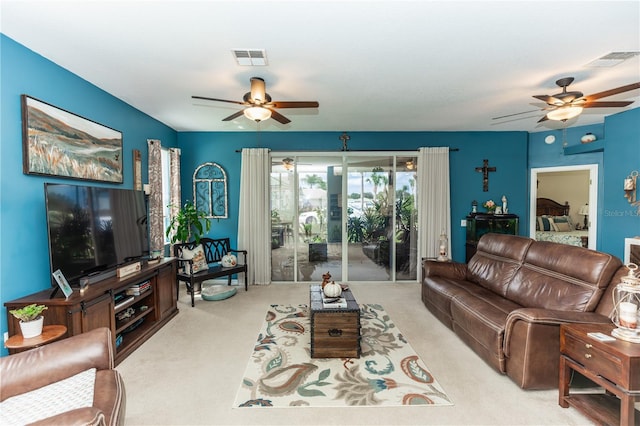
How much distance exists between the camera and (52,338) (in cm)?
214

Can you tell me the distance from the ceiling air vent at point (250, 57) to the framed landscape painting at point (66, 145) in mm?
1791

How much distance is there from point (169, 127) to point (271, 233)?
2.61m

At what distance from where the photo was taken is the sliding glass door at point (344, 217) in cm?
553

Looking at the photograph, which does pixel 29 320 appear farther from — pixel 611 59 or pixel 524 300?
pixel 611 59

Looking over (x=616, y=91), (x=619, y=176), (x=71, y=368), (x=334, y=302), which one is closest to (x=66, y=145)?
(x=71, y=368)

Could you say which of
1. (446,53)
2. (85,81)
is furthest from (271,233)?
(446,53)

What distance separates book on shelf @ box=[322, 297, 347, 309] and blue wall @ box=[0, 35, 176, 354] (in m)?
2.60

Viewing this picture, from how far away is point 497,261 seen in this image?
3.71 m

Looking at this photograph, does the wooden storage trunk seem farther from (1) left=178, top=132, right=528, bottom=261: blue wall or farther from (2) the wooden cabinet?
(2) the wooden cabinet

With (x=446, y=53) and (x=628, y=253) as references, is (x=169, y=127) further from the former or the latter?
(x=628, y=253)

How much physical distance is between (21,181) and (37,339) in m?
1.32

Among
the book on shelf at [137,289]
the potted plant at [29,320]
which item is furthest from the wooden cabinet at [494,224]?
the potted plant at [29,320]

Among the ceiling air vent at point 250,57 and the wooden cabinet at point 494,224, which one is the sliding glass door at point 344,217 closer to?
the wooden cabinet at point 494,224

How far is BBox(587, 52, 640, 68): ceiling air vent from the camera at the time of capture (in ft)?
8.86
